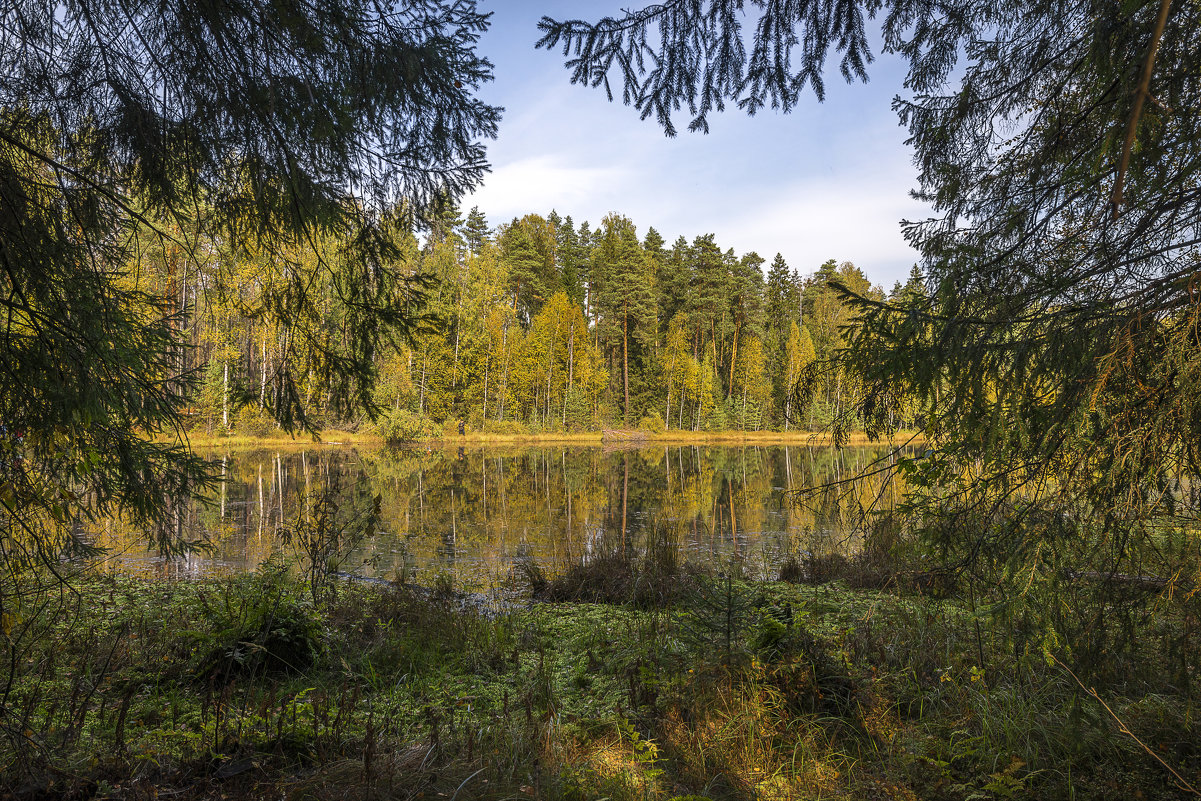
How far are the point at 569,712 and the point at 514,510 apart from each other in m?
9.60

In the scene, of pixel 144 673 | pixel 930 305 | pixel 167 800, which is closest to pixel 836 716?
pixel 930 305

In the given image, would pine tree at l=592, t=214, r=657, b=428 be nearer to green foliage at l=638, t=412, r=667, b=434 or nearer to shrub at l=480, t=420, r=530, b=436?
green foliage at l=638, t=412, r=667, b=434

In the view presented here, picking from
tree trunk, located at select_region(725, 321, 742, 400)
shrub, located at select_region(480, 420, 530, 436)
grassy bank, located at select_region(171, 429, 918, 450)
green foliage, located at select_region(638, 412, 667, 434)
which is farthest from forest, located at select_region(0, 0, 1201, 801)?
tree trunk, located at select_region(725, 321, 742, 400)

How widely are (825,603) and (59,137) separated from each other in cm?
594

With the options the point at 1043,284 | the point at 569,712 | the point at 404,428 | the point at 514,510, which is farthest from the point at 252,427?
the point at 1043,284

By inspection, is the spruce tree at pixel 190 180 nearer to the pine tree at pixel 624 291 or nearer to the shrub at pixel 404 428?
the shrub at pixel 404 428

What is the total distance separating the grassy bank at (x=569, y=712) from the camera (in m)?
2.18

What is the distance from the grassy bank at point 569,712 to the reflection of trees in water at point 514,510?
87cm

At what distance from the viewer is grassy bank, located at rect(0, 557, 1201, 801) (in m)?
2.18

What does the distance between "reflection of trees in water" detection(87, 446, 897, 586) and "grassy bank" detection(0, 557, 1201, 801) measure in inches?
34.1

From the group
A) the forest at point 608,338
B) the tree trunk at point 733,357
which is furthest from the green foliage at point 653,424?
the tree trunk at point 733,357

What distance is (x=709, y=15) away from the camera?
3.07 metres

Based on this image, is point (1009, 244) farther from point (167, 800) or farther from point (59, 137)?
point (59, 137)

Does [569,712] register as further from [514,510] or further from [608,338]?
[608,338]
